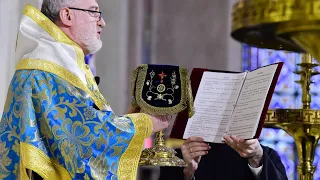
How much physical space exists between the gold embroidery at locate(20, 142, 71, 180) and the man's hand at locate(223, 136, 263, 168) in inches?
38.6

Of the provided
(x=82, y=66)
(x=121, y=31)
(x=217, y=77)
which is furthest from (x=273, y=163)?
(x=121, y=31)

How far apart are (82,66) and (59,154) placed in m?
0.50

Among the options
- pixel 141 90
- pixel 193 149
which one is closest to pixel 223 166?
pixel 193 149

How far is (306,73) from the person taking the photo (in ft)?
17.1

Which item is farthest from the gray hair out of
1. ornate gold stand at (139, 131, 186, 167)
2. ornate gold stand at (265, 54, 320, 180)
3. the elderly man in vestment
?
ornate gold stand at (265, 54, 320, 180)

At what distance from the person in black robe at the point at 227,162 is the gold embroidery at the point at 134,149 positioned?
2.04 feet

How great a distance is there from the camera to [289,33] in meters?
4.07

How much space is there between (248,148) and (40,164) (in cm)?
122

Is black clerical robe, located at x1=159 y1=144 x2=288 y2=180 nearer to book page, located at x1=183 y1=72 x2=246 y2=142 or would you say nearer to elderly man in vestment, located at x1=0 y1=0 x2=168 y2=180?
book page, located at x1=183 y1=72 x2=246 y2=142

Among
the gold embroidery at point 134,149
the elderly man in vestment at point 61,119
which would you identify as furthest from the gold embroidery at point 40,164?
the gold embroidery at point 134,149

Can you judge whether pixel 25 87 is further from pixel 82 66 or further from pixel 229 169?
pixel 229 169

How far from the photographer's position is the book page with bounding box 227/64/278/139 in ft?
14.8

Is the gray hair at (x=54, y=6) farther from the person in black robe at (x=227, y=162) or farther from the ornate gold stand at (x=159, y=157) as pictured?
the person in black robe at (x=227, y=162)

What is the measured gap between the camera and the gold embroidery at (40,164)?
397 centimetres
